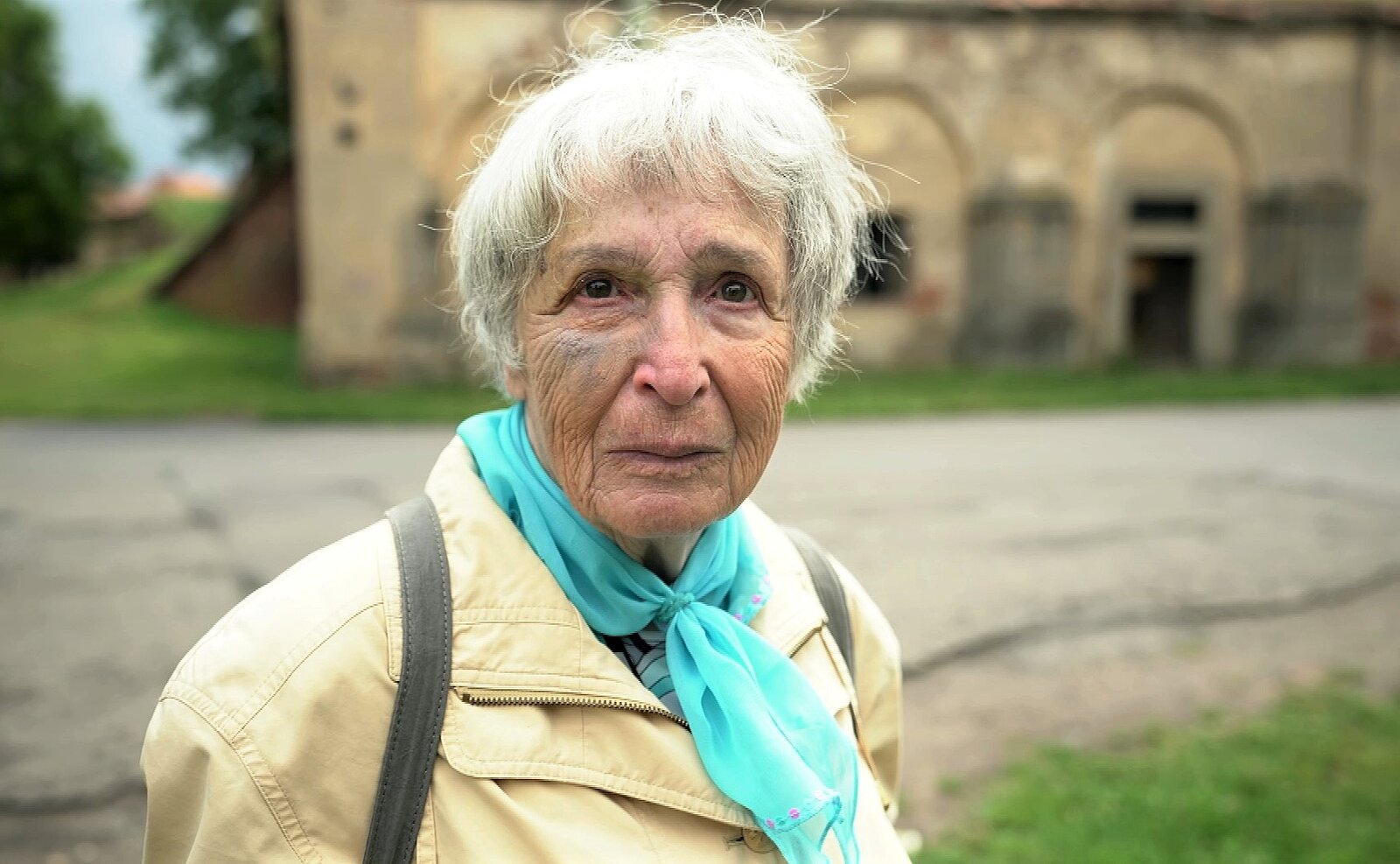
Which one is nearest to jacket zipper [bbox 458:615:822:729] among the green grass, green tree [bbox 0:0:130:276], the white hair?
the white hair

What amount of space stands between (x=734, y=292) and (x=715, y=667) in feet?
1.80

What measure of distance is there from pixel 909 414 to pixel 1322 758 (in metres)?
9.44

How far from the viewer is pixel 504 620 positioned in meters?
1.52

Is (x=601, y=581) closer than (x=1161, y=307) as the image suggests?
Yes

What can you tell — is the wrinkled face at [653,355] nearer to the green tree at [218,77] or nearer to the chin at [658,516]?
the chin at [658,516]

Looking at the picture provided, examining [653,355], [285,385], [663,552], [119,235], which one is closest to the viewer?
[653,355]

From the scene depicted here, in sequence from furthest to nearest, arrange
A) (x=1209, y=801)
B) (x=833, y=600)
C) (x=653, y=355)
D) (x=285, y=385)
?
(x=285, y=385) → (x=1209, y=801) → (x=833, y=600) → (x=653, y=355)

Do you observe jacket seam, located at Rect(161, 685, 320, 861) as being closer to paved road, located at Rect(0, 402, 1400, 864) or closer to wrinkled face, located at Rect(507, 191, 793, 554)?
wrinkled face, located at Rect(507, 191, 793, 554)

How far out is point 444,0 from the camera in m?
15.6

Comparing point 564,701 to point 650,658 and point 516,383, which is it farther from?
point 516,383

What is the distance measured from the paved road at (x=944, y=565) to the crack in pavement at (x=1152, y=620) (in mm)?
16

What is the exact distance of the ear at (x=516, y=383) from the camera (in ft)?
5.95

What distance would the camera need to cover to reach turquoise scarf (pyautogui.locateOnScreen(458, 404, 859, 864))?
1.57 m

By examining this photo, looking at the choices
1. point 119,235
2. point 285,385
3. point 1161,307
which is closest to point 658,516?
point 285,385
